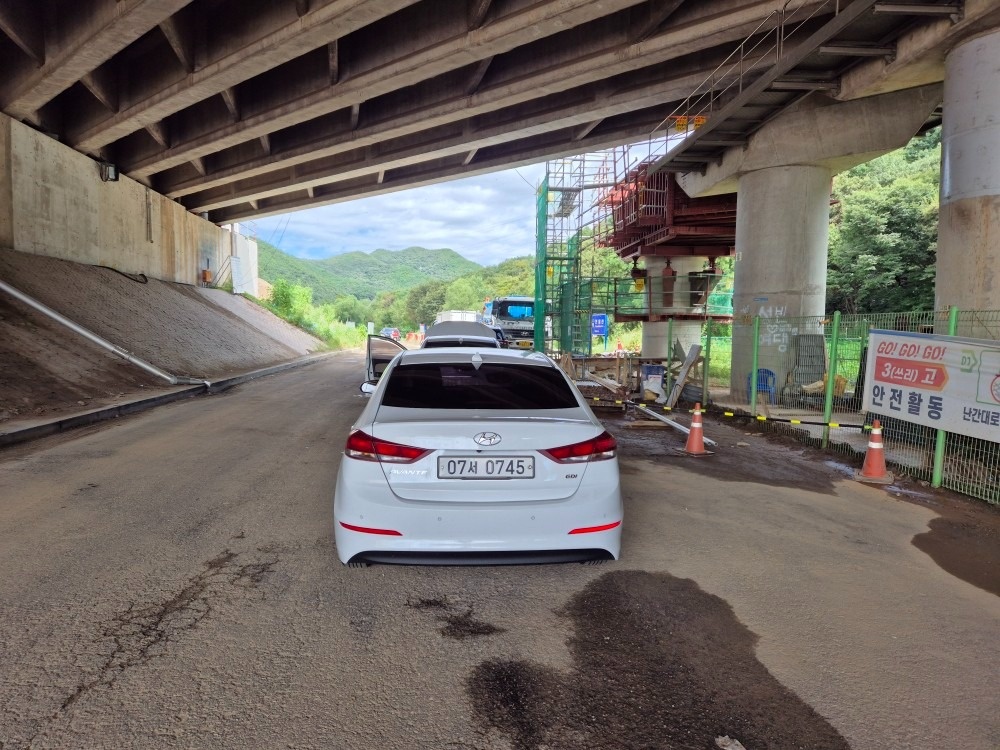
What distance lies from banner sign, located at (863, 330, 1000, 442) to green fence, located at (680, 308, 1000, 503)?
0.26 meters

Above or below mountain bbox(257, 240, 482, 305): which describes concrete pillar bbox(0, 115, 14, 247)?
below

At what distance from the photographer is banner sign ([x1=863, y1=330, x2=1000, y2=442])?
6141 millimetres

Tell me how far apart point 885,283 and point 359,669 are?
31748 millimetres

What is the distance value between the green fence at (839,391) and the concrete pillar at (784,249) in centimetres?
8

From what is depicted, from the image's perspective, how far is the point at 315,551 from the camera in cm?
442

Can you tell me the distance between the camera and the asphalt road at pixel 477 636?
8.32ft

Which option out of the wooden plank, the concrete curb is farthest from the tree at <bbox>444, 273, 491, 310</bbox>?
the wooden plank

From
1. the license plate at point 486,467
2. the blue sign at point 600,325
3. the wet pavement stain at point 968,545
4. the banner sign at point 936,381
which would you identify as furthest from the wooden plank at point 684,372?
the license plate at point 486,467

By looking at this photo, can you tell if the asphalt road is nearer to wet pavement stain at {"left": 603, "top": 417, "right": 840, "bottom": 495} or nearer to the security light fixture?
wet pavement stain at {"left": 603, "top": 417, "right": 840, "bottom": 495}

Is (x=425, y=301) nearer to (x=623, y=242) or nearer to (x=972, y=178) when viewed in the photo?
(x=623, y=242)

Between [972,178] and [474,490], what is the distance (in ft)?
28.6

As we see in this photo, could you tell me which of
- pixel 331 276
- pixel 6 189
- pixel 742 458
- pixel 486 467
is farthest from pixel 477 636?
pixel 331 276

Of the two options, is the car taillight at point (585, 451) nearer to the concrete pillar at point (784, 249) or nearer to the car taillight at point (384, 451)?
the car taillight at point (384, 451)

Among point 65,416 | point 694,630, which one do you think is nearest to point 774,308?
point 694,630
